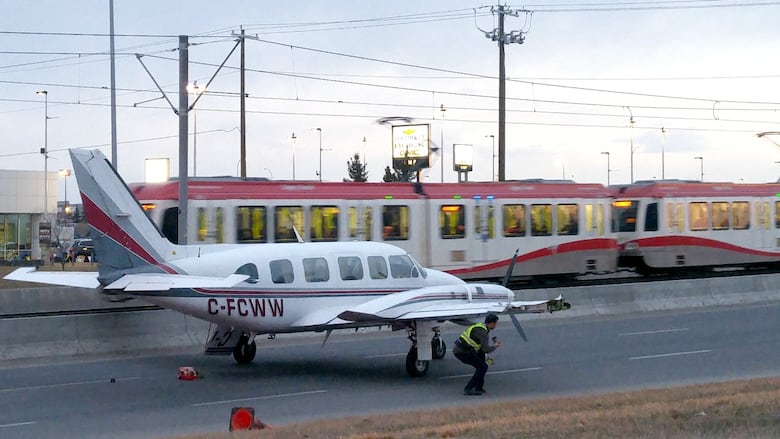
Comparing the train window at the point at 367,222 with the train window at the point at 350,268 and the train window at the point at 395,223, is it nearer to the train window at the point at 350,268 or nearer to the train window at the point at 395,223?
the train window at the point at 395,223

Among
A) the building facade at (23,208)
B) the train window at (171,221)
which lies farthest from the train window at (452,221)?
the building facade at (23,208)

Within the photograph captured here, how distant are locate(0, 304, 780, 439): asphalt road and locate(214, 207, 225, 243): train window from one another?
18.2ft

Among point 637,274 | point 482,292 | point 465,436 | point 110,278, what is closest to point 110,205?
point 110,278

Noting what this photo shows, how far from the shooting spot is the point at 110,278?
17.4 m

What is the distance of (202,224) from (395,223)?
19.7ft

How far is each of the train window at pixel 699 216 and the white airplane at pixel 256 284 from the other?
21135 millimetres

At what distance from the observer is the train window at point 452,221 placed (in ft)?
107

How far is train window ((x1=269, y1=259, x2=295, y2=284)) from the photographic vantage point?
17.5m

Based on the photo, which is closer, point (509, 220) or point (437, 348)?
point (437, 348)

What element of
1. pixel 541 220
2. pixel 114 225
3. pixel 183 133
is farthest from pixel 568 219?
pixel 114 225

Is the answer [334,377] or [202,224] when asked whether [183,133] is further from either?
[334,377]

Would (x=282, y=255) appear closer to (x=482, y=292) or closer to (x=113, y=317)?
(x=482, y=292)

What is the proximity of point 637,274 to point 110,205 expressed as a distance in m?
26.2

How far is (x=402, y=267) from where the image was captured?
18969 millimetres
